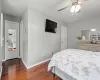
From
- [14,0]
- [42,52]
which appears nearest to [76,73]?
Result: [42,52]

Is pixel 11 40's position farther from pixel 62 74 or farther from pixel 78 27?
pixel 78 27

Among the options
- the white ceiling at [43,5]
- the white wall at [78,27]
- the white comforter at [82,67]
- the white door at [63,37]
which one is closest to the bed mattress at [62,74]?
the white comforter at [82,67]

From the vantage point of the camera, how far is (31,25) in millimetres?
2809

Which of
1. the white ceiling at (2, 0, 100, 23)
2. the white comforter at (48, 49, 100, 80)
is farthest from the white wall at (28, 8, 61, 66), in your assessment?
the white comforter at (48, 49, 100, 80)

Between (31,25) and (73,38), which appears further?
(73,38)

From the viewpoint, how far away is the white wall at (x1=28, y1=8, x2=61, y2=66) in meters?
2.78

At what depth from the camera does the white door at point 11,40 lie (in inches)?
143

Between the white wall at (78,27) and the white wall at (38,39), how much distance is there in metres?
1.71

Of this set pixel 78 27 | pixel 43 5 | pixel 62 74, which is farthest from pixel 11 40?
pixel 78 27

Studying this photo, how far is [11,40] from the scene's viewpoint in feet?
12.4

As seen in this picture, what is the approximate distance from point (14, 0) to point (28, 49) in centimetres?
168

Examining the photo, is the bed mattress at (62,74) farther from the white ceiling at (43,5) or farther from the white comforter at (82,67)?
the white ceiling at (43,5)

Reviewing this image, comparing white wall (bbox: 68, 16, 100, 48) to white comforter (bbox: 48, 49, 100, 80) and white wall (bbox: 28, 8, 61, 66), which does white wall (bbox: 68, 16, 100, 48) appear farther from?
white comforter (bbox: 48, 49, 100, 80)

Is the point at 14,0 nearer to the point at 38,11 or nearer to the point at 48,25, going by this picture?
the point at 38,11
